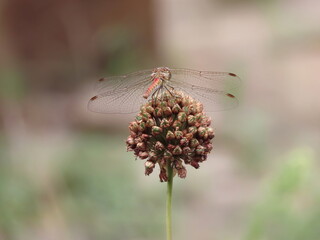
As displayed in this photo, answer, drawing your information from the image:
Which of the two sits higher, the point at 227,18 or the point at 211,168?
the point at 227,18

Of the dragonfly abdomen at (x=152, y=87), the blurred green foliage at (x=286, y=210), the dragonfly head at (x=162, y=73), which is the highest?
the dragonfly head at (x=162, y=73)

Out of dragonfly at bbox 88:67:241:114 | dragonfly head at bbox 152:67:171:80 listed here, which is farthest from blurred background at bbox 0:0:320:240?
dragonfly head at bbox 152:67:171:80

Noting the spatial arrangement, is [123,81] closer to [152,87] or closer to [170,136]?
[152,87]

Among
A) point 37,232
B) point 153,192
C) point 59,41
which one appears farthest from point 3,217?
point 59,41

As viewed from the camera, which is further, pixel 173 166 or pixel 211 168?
pixel 211 168

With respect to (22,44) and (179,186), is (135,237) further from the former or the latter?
(22,44)

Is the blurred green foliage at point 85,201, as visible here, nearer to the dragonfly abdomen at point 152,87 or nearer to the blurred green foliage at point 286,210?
the blurred green foliage at point 286,210

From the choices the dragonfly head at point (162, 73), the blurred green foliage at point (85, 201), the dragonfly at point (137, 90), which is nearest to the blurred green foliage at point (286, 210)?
the dragonfly at point (137, 90)
